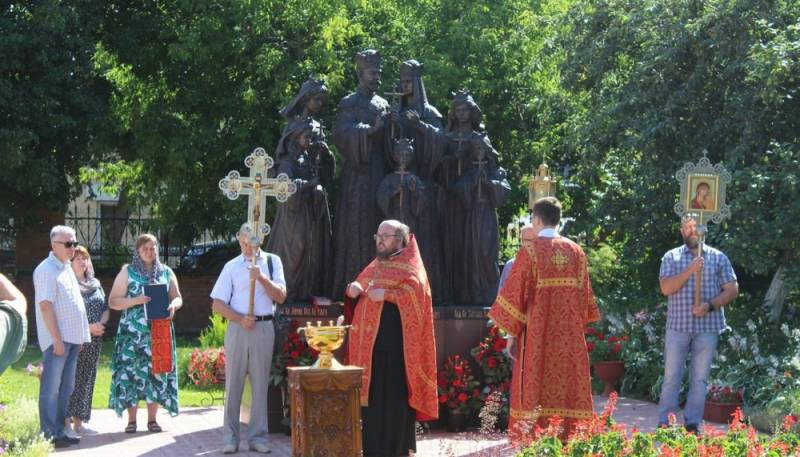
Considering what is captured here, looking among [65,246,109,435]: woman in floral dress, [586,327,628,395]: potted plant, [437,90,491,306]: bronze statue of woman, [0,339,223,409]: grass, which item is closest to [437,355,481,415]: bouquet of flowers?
[437,90,491,306]: bronze statue of woman

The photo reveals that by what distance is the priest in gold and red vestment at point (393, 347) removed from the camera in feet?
31.4

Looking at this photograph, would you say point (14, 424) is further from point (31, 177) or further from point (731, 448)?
point (31, 177)

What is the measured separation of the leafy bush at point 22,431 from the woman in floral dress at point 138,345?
2.38 feet

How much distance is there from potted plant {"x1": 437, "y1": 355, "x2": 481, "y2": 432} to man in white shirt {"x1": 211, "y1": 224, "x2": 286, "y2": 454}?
65.2 inches

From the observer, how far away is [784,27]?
1447 cm

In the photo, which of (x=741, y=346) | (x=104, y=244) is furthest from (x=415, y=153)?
(x=104, y=244)

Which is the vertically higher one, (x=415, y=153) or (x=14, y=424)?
(x=415, y=153)

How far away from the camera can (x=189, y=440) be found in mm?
10578

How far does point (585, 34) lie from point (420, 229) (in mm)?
6353

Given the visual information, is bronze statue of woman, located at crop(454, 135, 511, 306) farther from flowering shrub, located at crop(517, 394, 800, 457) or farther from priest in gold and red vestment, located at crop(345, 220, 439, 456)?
flowering shrub, located at crop(517, 394, 800, 457)

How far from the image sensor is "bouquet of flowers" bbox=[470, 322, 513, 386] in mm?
10984

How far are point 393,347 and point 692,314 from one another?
2410mm

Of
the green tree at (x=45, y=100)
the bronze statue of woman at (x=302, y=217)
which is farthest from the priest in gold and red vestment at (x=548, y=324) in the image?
the green tree at (x=45, y=100)

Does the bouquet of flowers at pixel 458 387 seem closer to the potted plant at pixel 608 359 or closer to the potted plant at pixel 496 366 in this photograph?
the potted plant at pixel 496 366
